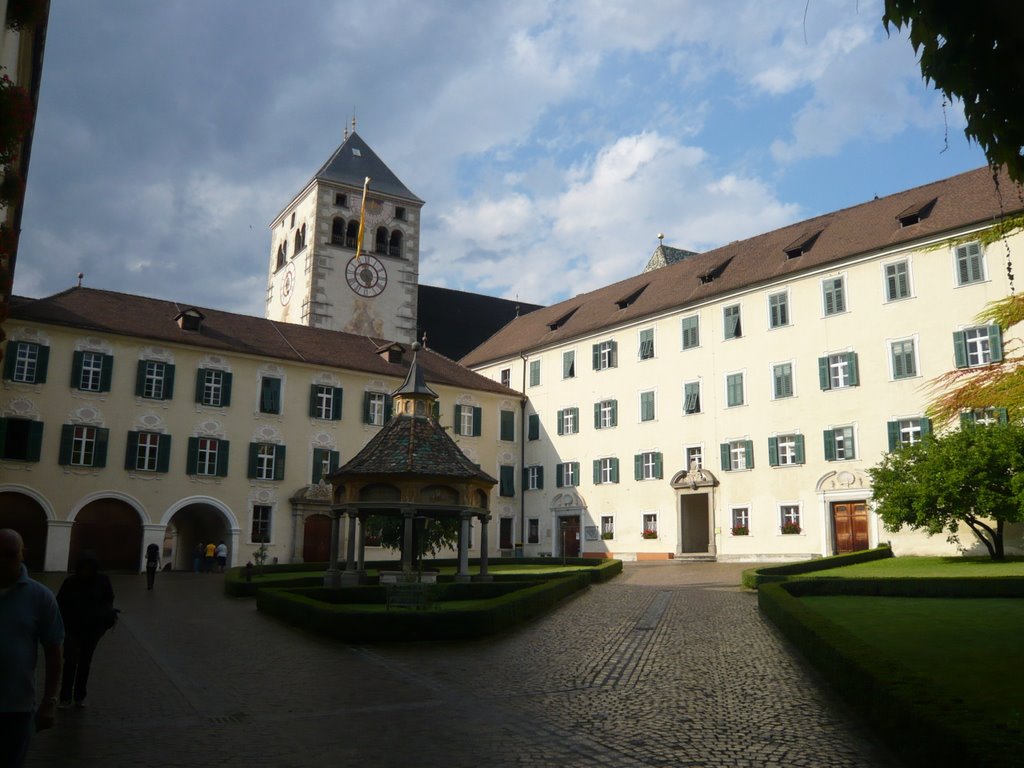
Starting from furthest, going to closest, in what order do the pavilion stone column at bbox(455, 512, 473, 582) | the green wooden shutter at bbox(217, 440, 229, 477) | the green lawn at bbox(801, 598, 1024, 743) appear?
the green wooden shutter at bbox(217, 440, 229, 477) → the pavilion stone column at bbox(455, 512, 473, 582) → the green lawn at bbox(801, 598, 1024, 743)

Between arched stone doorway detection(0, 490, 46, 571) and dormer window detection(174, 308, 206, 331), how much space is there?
30.8 feet

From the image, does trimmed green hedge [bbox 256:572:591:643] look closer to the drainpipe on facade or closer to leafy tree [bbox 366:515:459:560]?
Answer: leafy tree [bbox 366:515:459:560]

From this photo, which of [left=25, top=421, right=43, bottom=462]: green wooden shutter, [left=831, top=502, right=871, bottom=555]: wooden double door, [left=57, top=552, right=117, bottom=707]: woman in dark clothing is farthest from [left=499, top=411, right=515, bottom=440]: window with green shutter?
[left=57, top=552, right=117, bottom=707]: woman in dark clothing

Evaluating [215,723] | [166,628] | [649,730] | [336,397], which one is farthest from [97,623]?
[336,397]

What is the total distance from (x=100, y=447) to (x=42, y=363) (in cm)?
385

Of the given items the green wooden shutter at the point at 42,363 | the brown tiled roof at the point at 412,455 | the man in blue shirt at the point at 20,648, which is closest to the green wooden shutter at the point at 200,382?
the green wooden shutter at the point at 42,363

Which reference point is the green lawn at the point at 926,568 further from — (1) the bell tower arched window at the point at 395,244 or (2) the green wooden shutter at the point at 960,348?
(1) the bell tower arched window at the point at 395,244

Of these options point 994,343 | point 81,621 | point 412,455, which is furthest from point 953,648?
point 994,343

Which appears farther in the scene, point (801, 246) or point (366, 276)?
point (366, 276)

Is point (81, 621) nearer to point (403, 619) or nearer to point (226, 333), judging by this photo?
point (403, 619)

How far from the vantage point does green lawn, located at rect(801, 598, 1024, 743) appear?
7.96 meters

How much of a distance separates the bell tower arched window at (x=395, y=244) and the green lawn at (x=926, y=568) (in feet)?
133

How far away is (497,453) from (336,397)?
383 inches

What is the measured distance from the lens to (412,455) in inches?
966
